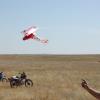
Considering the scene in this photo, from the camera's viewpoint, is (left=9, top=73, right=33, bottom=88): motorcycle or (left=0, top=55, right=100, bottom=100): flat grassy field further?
(left=9, top=73, right=33, bottom=88): motorcycle

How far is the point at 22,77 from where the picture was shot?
2452 cm

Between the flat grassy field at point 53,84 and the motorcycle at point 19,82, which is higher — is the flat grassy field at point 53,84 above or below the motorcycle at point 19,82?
below

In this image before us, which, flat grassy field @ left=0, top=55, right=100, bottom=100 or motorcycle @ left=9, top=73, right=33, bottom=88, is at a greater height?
motorcycle @ left=9, top=73, right=33, bottom=88

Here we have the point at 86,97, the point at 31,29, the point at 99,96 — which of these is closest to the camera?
the point at 99,96

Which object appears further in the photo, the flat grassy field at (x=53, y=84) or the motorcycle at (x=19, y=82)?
the motorcycle at (x=19, y=82)

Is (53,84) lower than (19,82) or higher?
lower

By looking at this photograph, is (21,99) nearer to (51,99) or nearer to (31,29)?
(51,99)

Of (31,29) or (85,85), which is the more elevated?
(31,29)

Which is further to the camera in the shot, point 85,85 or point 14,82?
point 14,82

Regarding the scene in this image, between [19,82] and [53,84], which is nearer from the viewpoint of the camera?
[19,82]

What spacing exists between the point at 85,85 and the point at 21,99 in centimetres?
1236

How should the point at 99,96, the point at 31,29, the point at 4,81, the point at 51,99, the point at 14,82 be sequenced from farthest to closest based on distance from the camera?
the point at 4,81
the point at 14,82
the point at 51,99
the point at 31,29
the point at 99,96

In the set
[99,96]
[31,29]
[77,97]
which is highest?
[31,29]

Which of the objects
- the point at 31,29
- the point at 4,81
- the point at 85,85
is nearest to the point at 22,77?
the point at 4,81
